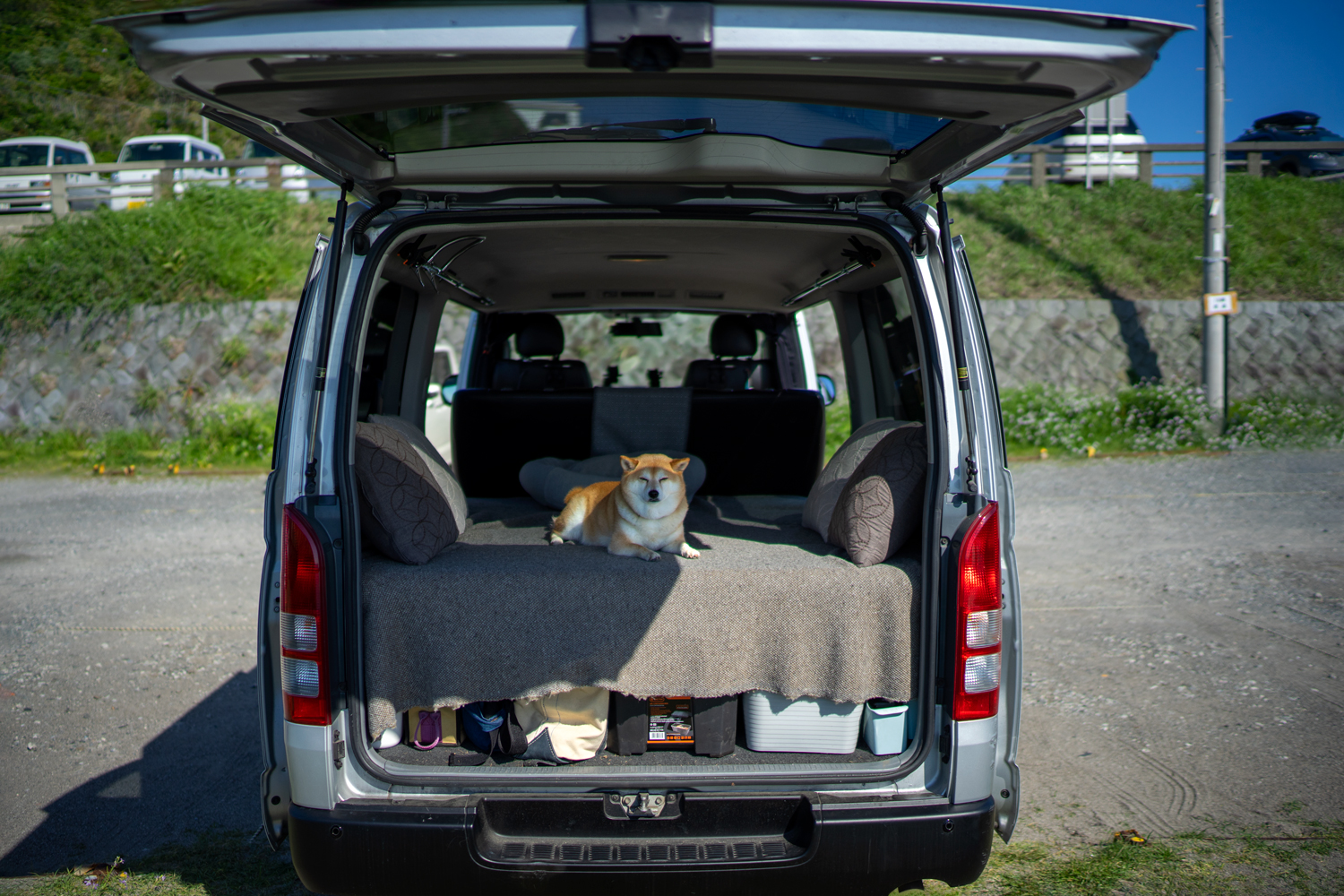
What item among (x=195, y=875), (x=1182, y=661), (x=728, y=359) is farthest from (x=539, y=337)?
(x=1182, y=661)

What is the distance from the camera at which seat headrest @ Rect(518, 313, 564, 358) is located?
206 inches

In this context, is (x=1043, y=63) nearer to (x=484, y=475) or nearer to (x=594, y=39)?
(x=594, y=39)

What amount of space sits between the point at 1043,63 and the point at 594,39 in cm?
78

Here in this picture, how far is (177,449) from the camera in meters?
12.1

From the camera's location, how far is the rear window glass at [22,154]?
18281 millimetres

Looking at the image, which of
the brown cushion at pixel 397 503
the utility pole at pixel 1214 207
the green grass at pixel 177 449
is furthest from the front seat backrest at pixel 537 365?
the utility pole at pixel 1214 207

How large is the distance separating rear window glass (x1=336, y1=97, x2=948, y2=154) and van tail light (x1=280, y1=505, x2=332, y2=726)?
97cm

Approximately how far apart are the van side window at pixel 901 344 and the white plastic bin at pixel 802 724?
176cm

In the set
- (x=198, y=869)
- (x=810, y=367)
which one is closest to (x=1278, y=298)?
(x=810, y=367)

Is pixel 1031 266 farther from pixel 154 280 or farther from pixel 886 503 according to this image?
pixel 154 280

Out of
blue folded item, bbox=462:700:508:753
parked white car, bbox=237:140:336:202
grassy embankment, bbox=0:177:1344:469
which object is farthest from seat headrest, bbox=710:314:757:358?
parked white car, bbox=237:140:336:202

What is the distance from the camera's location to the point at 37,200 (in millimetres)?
16922

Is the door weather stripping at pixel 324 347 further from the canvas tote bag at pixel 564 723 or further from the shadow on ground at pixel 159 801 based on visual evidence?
the shadow on ground at pixel 159 801

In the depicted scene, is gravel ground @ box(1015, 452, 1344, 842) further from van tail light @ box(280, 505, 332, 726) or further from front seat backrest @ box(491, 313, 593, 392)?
front seat backrest @ box(491, 313, 593, 392)
